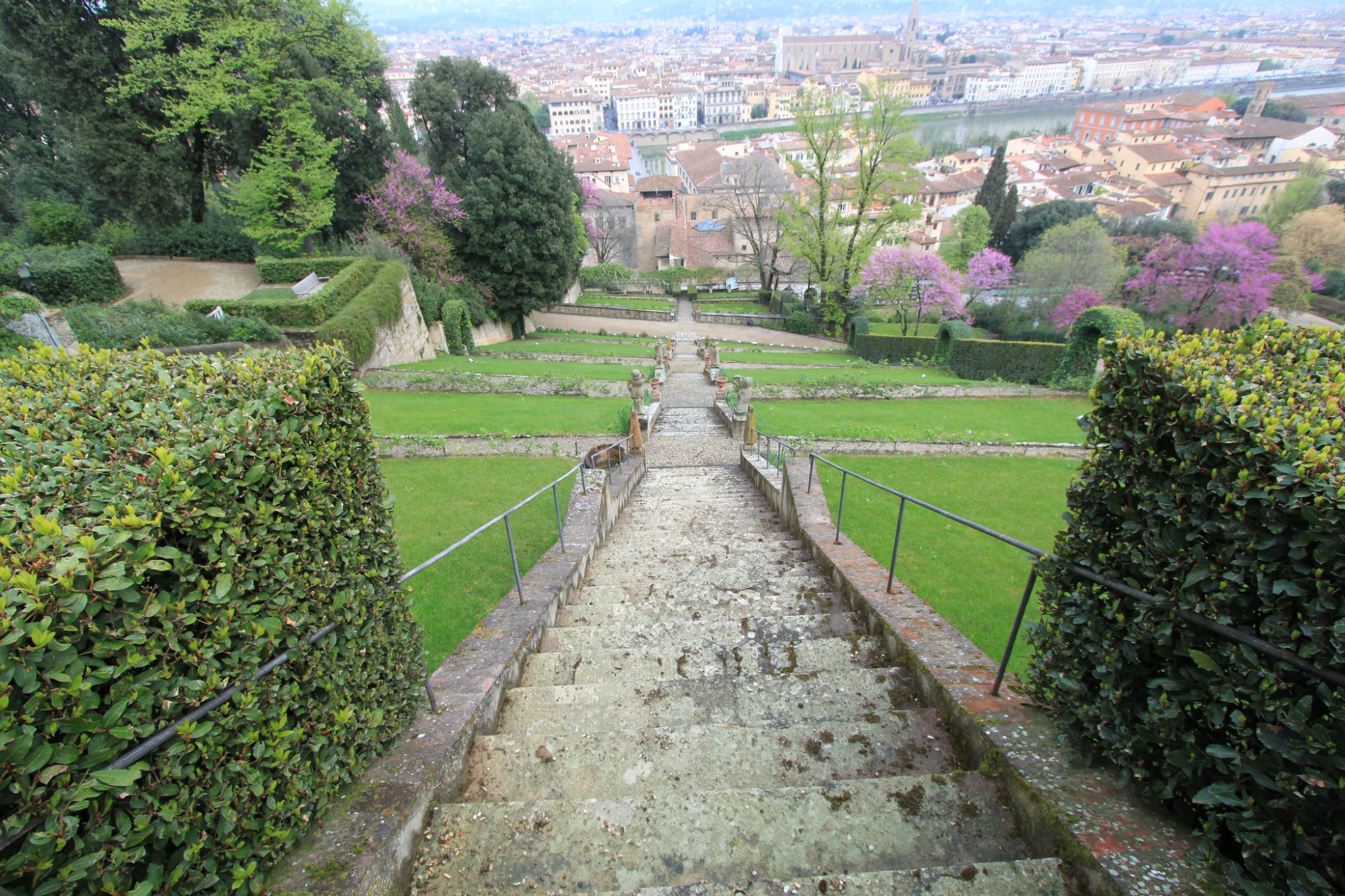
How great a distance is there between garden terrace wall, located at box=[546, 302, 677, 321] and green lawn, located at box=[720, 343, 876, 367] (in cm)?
1073

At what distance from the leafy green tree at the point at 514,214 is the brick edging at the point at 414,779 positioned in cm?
2418

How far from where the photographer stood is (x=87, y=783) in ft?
4.57

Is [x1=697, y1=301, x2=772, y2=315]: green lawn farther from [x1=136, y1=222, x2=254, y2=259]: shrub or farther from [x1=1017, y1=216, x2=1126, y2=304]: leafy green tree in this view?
[x1=136, y1=222, x2=254, y2=259]: shrub

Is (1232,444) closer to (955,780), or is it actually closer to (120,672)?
(955,780)

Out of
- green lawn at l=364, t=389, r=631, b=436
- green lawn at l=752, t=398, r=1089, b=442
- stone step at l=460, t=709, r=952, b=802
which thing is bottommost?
green lawn at l=752, t=398, r=1089, b=442

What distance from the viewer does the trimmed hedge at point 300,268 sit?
63.7 feet

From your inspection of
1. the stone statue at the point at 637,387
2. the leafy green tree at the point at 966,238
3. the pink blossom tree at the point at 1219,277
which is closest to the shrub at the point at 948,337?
the pink blossom tree at the point at 1219,277

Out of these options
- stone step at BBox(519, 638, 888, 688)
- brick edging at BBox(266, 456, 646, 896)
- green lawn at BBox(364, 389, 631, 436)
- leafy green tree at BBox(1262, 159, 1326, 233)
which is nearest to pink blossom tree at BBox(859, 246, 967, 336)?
green lawn at BBox(364, 389, 631, 436)

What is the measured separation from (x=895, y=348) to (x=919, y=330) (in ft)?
23.6

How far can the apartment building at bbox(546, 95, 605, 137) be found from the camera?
114 m

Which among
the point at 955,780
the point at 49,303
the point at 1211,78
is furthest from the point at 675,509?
the point at 1211,78

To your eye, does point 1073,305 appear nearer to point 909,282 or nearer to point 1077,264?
point 1077,264

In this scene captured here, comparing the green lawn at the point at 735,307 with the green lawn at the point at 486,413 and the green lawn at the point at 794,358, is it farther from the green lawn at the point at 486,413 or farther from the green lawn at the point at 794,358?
the green lawn at the point at 486,413

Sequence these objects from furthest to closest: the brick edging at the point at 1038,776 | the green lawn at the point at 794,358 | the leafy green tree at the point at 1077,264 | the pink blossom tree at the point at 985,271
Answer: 1. the pink blossom tree at the point at 985,271
2. the leafy green tree at the point at 1077,264
3. the green lawn at the point at 794,358
4. the brick edging at the point at 1038,776
